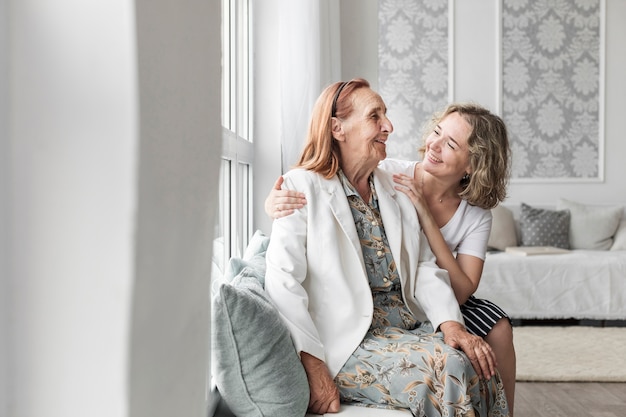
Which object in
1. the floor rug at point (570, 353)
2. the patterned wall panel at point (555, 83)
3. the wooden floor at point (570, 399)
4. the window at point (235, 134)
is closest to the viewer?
the window at point (235, 134)

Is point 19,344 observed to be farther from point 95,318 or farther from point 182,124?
point 182,124

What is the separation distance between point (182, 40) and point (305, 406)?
4.27ft

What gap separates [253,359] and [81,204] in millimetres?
1141

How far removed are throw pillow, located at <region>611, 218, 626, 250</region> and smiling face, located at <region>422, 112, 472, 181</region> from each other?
12.2 ft

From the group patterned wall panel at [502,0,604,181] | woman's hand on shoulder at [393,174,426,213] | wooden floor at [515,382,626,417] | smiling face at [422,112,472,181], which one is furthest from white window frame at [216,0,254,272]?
patterned wall panel at [502,0,604,181]

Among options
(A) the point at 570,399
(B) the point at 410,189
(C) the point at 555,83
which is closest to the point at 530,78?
(C) the point at 555,83

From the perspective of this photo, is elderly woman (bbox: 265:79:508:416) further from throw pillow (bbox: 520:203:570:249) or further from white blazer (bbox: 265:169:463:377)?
throw pillow (bbox: 520:203:570:249)

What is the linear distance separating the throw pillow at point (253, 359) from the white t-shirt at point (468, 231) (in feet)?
3.14

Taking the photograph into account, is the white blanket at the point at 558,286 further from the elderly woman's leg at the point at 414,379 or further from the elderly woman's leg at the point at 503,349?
the elderly woman's leg at the point at 414,379

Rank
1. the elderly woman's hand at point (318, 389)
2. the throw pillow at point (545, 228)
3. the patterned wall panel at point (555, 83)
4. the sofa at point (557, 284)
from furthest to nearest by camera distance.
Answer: the patterned wall panel at point (555, 83) → the throw pillow at point (545, 228) → the sofa at point (557, 284) → the elderly woman's hand at point (318, 389)

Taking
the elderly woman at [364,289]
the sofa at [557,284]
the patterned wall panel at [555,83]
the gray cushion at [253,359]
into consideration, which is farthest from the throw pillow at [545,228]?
the gray cushion at [253,359]

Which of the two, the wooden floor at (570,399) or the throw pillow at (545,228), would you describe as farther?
the throw pillow at (545,228)

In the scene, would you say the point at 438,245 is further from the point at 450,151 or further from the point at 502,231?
the point at 502,231

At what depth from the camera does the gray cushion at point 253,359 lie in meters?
1.39
